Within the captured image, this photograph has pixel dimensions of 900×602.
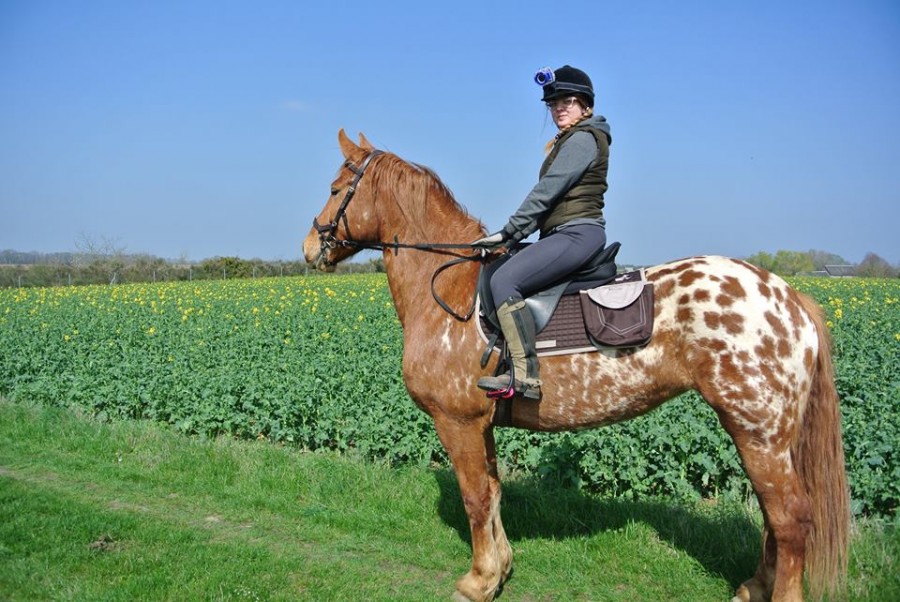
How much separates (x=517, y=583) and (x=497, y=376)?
1.80 meters

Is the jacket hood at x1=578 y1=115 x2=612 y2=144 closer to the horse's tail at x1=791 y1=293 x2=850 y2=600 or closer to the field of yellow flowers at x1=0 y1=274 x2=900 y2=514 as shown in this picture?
the horse's tail at x1=791 y1=293 x2=850 y2=600

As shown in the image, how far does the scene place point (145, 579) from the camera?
5.30m

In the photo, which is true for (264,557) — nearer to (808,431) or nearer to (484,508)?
(484,508)

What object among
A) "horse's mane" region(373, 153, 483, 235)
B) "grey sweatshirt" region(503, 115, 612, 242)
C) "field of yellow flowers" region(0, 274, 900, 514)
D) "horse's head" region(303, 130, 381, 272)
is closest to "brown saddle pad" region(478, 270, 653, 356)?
"grey sweatshirt" region(503, 115, 612, 242)

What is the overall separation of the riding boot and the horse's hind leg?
4.30ft

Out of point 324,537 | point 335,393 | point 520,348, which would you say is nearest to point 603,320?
point 520,348

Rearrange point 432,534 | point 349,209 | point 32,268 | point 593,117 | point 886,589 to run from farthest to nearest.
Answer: point 32,268 → point 432,534 → point 349,209 → point 593,117 → point 886,589

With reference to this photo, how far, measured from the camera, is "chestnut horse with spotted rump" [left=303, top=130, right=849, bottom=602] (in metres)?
4.46

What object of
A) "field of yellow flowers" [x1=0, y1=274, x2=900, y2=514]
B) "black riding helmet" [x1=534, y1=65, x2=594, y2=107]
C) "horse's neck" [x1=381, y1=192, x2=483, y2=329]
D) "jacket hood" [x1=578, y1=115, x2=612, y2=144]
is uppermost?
"black riding helmet" [x1=534, y1=65, x2=594, y2=107]

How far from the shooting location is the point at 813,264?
63250 millimetres

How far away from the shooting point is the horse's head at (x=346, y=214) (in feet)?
18.9

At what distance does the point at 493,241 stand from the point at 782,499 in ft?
8.40

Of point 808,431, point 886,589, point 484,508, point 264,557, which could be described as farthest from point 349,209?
point 886,589

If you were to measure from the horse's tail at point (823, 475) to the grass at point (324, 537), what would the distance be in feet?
0.96
